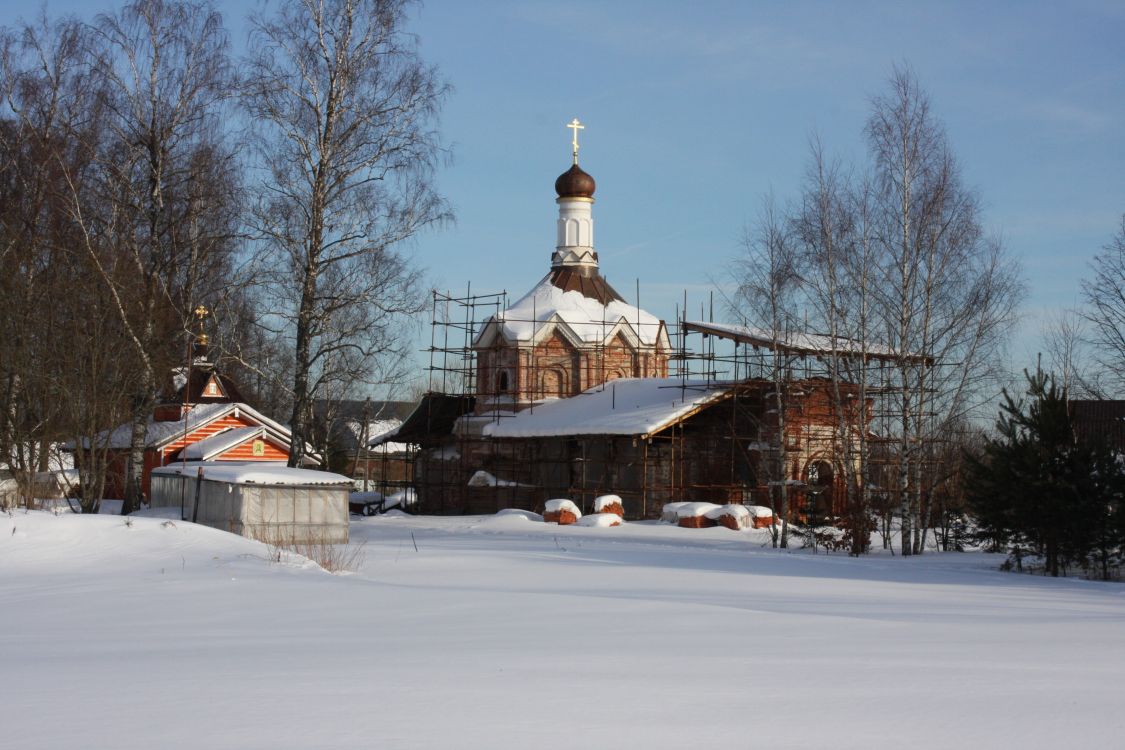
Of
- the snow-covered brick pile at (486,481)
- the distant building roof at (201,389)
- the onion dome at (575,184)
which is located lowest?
the snow-covered brick pile at (486,481)

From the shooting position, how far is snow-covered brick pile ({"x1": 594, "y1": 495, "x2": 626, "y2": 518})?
31.1 m

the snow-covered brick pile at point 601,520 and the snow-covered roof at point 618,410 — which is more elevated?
the snow-covered roof at point 618,410

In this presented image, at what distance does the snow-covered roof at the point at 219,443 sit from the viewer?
37.2 metres

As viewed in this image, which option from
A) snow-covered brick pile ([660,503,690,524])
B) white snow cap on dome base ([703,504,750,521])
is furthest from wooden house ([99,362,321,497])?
white snow cap on dome base ([703,504,750,521])

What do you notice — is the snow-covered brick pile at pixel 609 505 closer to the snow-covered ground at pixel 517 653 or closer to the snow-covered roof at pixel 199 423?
the snow-covered roof at pixel 199 423

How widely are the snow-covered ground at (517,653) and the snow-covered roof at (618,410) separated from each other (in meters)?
14.0

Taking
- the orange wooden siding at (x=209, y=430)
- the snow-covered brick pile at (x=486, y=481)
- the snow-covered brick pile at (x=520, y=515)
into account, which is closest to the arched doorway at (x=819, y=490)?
the snow-covered brick pile at (x=520, y=515)

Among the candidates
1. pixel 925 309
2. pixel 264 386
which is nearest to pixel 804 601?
pixel 925 309

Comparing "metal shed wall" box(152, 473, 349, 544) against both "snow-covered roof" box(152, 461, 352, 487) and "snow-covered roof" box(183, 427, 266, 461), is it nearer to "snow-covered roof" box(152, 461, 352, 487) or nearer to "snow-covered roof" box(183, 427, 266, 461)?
"snow-covered roof" box(152, 461, 352, 487)

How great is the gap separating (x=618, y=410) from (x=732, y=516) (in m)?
6.26

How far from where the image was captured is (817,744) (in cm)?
625

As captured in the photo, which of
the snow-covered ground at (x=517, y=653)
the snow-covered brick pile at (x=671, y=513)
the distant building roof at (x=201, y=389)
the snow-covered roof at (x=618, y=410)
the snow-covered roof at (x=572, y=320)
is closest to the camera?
the snow-covered ground at (x=517, y=653)

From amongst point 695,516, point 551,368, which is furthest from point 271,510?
point 551,368

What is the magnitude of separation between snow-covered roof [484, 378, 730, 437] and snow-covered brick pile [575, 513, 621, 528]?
261cm
